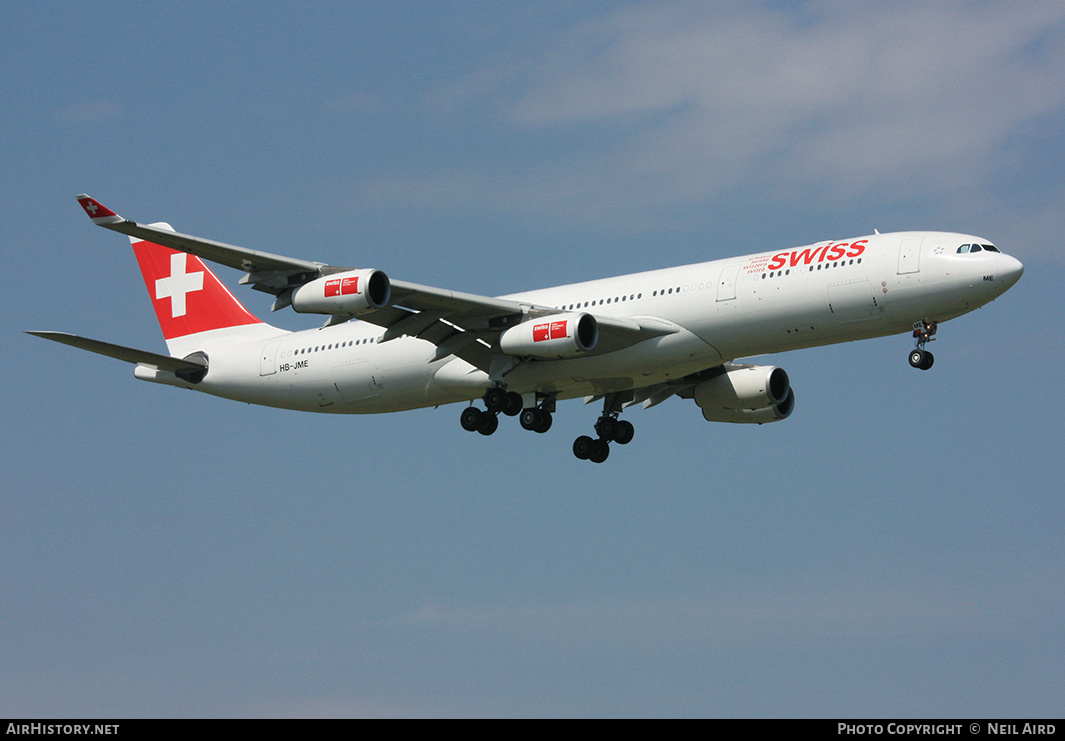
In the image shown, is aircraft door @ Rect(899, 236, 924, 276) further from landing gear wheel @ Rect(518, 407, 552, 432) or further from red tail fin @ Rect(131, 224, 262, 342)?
red tail fin @ Rect(131, 224, 262, 342)

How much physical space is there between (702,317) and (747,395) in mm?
6284

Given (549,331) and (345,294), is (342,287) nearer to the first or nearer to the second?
(345,294)

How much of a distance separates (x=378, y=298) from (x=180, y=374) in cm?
1254

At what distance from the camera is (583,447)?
4350cm

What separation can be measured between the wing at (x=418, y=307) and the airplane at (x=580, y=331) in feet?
0.17

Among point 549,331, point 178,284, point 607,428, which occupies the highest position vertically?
point 178,284

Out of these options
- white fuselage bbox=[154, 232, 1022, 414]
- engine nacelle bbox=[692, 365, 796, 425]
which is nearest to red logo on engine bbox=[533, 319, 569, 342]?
white fuselage bbox=[154, 232, 1022, 414]

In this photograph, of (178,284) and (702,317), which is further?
(178,284)

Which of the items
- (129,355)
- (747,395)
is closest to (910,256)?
(747,395)

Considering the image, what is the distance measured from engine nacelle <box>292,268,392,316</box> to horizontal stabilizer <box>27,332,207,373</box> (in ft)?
22.1

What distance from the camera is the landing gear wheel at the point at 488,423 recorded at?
40.2 m

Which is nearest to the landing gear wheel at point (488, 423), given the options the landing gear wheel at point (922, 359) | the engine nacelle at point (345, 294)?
the engine nacelle at point (345, 294)
